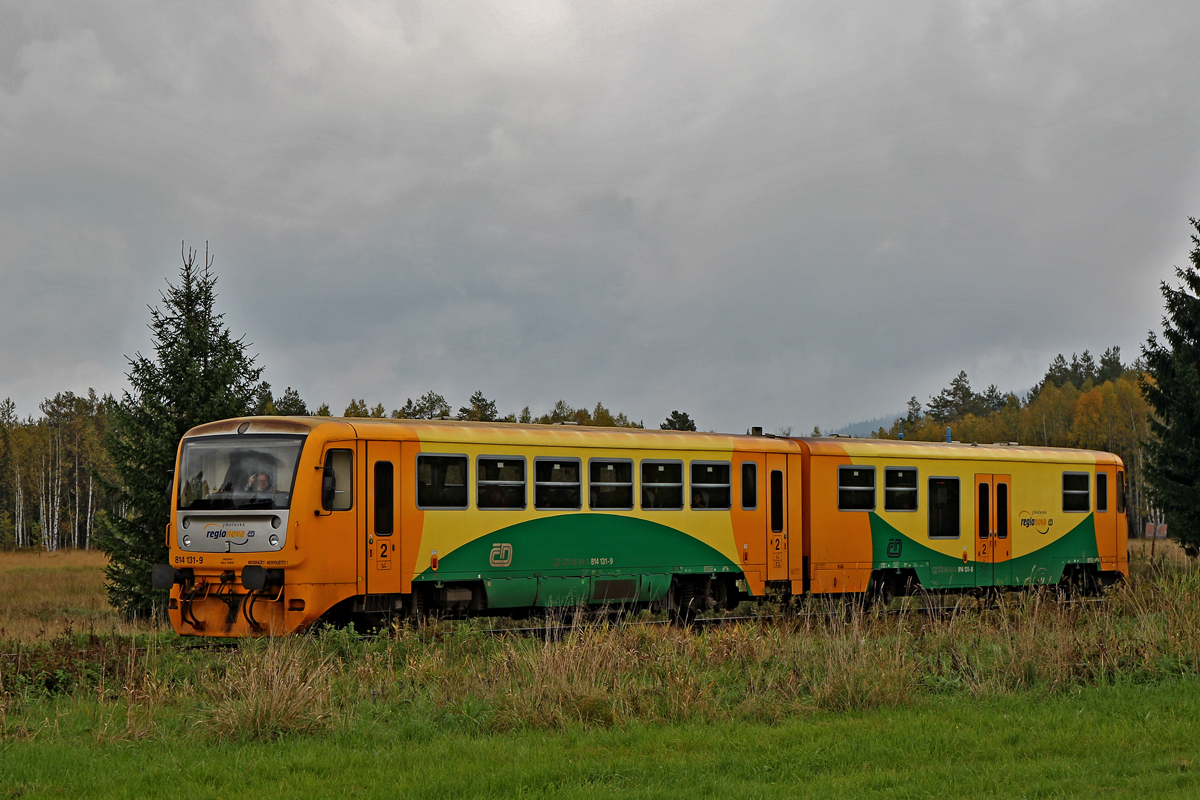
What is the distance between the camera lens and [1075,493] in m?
23.0

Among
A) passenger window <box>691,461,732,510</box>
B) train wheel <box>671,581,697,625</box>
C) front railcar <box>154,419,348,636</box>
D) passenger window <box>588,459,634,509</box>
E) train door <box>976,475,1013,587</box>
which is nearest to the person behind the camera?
front railcar <box>154,419,348,636</box>

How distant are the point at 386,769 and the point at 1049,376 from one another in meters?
139

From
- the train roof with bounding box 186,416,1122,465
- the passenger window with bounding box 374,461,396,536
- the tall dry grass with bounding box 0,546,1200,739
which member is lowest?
the tall dry grass with bounding box 0,546,1200,739

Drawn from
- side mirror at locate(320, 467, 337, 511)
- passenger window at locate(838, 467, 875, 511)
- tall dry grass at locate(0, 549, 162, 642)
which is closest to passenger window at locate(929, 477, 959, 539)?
passenger window at locate(838, 467, 875, 511)

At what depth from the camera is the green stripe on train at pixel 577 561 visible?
52.9 ft

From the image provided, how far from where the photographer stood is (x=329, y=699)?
913 cm

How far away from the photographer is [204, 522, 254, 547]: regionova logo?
14641 mm

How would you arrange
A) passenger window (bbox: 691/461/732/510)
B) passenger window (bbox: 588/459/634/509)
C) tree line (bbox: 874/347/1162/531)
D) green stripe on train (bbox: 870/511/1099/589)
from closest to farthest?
1. passenger window (bbox: 588/459/634/509)
2. passenger window (bbox: 691/461/732/510)
3. green stripe on train (bbox: 870/511/1099/589)
4. tree line (bbox: 874/347/1162/531)

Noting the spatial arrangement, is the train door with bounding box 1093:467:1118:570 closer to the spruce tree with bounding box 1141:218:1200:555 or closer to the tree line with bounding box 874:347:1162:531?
the spruce tree with bounding box 1141:218:1200:555

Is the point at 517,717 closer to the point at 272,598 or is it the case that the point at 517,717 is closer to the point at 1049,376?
the point at 272,598

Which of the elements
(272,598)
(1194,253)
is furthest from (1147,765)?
(1194,253)

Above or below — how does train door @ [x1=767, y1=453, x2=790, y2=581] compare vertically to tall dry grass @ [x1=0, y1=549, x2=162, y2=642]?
above

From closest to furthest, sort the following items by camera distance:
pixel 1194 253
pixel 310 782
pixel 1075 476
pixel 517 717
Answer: pixel 310 782 → pixel 517 717 → pixel 1075 476 → pixel 1194 253

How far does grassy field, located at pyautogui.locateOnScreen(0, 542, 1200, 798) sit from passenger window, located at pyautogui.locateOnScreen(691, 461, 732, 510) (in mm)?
5645
